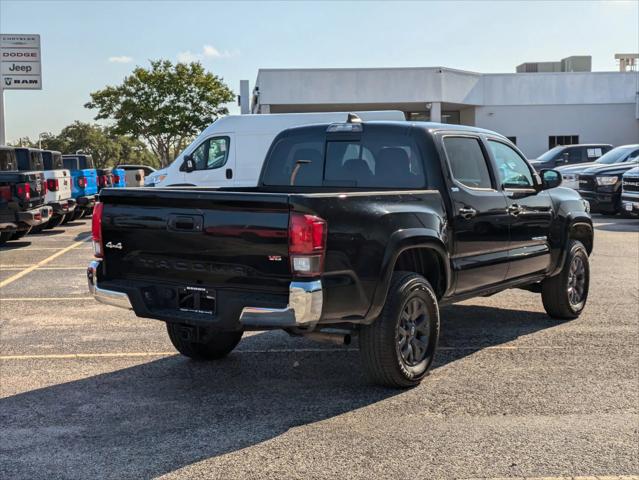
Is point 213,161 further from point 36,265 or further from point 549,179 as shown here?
point 549,179

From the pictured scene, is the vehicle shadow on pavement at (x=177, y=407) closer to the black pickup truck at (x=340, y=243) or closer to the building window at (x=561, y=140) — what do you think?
the black pickup truck at (x=340, y=243)

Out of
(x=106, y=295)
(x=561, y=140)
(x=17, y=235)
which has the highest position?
(x=561, y=140)

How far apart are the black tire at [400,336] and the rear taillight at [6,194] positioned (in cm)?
1146

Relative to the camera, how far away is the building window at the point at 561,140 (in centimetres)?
4444

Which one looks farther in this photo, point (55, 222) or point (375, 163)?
point (55, 222)

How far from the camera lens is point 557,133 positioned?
44.3m

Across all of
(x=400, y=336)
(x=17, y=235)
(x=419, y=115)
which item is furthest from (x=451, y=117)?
(x=400, y=336)

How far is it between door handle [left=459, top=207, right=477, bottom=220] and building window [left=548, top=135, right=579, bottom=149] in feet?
131

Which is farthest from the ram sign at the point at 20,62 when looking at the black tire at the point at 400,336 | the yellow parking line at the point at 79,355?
the black tire at the point at 400,336

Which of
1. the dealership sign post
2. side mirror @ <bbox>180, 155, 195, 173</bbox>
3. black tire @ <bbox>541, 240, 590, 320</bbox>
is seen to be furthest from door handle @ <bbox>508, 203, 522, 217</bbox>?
the dealership sign post

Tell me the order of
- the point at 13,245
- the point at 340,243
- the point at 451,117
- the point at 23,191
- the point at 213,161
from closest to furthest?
1. the point at 340,243
2. the point at 23,191
3. the point at 13,245
4. the point at 213,161
5. the point at 451,117

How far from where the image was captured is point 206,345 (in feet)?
21.5

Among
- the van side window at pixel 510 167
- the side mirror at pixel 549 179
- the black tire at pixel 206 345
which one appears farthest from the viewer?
the side mirror at pixel 549 179

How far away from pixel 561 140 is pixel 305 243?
4236 centimetres
